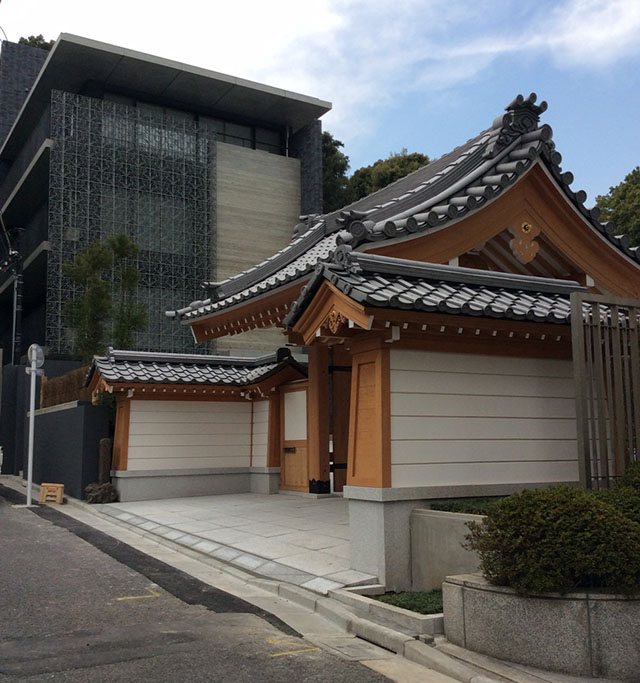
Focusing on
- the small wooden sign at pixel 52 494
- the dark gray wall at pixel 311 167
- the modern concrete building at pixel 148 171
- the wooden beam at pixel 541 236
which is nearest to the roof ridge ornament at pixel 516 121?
the wooden beam at pixel 541 236

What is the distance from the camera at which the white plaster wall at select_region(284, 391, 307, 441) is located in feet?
49.5

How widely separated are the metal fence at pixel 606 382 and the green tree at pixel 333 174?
125 feet

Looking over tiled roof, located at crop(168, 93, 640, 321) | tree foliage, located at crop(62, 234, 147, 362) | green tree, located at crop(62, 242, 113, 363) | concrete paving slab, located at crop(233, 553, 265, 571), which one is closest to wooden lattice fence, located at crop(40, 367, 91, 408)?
green tree, located at crop(62, 242, 113, 363)

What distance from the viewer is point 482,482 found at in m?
8.03

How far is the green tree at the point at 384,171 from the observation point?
137 feet

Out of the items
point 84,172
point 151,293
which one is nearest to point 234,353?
point 151,293

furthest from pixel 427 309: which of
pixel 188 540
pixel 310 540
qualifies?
pixel 188 540

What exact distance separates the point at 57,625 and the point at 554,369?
6000 mm

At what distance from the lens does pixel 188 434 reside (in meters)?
16.5

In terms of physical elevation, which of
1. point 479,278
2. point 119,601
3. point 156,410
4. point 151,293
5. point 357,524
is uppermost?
point 151,293

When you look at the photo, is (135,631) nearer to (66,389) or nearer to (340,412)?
(340,412)

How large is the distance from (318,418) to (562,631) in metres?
9.13

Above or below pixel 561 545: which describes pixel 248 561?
below

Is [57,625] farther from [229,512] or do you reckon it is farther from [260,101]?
[260,101]
